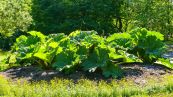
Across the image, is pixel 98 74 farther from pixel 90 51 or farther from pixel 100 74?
pixel 90 51

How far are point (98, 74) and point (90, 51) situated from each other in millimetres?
688

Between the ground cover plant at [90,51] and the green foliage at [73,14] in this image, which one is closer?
the ground cover plant at [90,51]

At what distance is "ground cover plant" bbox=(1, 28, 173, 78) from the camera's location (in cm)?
1168

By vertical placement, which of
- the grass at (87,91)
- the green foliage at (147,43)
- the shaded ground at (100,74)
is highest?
the green foliage at (147,43)

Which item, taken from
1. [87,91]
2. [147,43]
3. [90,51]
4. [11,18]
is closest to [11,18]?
[11,18]

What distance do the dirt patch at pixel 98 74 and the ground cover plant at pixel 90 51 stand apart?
7.3 inches

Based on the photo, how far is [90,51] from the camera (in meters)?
11.9

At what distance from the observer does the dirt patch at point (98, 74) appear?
11539 millimetres

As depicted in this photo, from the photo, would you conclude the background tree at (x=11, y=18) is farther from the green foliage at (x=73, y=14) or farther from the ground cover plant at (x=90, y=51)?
the ground cover plant at (x=90, y=51)

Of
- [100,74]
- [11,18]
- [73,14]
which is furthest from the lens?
[73,14]

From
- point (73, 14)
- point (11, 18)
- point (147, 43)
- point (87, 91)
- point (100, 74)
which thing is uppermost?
point (147, 43)

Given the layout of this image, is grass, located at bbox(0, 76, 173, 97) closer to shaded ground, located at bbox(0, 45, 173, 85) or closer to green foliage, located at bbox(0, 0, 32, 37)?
shaded ground, located at bbox(0, 45, 173, 85)

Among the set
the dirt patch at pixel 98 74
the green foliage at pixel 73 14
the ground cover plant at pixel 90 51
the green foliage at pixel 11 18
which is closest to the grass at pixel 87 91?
the dirt patch at pixel 98 74

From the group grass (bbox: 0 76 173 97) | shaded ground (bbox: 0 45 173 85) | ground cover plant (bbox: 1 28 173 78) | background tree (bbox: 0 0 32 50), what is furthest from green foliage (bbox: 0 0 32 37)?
grass (bbox: 0 76 173 97)
